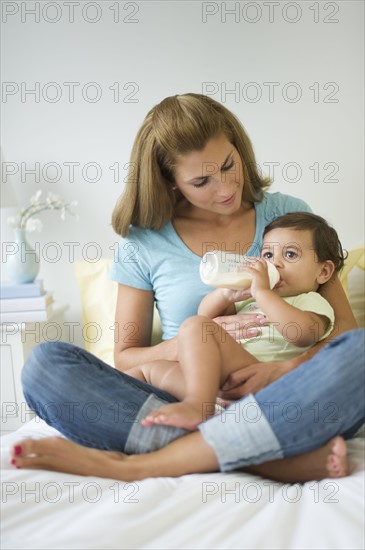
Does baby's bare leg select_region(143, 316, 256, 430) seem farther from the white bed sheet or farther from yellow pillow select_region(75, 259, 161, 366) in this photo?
yellow pillow select_region(75, 259, 161, 366)

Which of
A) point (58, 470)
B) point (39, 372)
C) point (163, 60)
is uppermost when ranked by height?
point (163, 60)

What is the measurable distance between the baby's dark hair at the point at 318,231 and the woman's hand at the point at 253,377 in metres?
0.30

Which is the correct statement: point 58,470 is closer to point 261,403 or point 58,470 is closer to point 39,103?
point 261,403

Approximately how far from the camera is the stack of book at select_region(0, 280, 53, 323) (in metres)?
2.24

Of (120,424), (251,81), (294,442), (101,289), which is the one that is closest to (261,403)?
(294,442)

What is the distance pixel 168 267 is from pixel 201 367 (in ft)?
1.64

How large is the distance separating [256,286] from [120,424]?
1.26 feet

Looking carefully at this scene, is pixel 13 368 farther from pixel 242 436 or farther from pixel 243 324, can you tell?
pixel 242 436

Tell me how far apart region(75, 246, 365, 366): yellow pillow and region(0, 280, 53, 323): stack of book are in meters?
0.24

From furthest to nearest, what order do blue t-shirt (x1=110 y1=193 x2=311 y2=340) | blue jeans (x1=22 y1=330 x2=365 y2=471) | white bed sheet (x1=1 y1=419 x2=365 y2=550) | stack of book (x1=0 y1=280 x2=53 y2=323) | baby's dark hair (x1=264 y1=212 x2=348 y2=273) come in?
stack of book (x1=0 y1=280 x2=53 y2=323) < blue t-shirt (x1=110 y1=193 x2=311 y2=340) < baby's dark hair (x1=264 y1=212 x2=348 y2=273) < blue jeans (x1=22 y1=330 x2=365 y2=471) < white bed sheet (x1=1 y1=419 x2=365 y2=550)

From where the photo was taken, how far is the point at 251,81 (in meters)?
2.34

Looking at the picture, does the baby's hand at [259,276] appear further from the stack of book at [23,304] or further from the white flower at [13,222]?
the white flower at [13,222]

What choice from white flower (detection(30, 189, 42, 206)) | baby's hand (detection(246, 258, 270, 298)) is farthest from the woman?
white flower (detection(30, 189, 42, 206))

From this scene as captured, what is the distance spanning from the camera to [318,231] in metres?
1.50
